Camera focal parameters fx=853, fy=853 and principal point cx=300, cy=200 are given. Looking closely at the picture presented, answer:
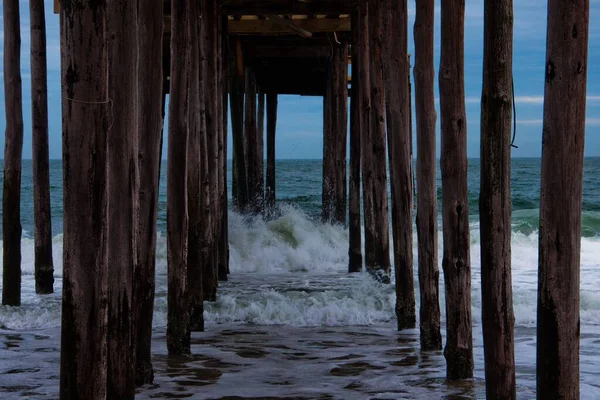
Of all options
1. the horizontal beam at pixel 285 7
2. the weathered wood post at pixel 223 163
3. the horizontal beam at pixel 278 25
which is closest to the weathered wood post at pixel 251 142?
the horizontal beam at pixel 278 25

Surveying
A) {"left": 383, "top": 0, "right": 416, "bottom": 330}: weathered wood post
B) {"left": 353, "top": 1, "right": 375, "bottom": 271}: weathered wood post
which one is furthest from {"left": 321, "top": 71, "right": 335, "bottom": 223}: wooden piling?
{"left": 383, "top": 0, "right": 416, "bottom": 330}: weathered wood post

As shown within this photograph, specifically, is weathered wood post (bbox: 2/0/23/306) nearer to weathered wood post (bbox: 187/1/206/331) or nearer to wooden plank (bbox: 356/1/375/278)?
weathered wood post (bbox: 187/1/206/331)

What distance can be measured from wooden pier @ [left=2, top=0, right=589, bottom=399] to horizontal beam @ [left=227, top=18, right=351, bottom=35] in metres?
2.74

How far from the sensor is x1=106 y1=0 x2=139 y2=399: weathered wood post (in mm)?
3787

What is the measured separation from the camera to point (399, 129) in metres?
6.61

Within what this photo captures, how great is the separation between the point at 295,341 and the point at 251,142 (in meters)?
9.14

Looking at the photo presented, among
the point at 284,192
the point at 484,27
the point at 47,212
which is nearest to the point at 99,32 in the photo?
the point at 484,27

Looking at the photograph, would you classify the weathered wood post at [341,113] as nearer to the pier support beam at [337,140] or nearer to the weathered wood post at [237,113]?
the pier support beam at [337,140]

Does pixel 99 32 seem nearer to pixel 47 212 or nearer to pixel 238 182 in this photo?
pixel 47 212

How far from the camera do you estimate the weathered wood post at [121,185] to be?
379cm

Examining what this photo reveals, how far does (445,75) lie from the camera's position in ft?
16.0

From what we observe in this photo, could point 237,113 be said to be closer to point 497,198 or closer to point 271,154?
point 271,154

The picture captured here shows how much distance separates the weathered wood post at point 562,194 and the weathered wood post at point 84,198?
174 cm

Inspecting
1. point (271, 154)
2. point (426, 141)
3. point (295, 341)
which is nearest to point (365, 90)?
point (295, 341)
